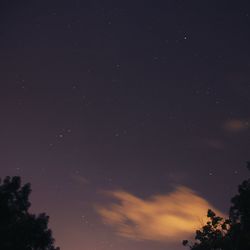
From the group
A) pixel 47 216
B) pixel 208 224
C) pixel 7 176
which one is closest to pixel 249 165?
pixel 208 224

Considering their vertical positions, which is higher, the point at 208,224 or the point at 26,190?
the point at 208,224

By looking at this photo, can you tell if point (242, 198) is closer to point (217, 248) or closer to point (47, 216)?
point (217, 248)

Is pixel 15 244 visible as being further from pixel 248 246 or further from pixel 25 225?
pixel 248 246

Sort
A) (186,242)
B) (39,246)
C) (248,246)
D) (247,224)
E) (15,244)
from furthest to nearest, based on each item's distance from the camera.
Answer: (186,242)
(247,224)
(248,246)
(39,246)
(15,244)

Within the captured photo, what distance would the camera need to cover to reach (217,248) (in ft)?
118

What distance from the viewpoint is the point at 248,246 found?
2939cm

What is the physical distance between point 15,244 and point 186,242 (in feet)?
65.2

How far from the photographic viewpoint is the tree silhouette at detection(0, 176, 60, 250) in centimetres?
2448

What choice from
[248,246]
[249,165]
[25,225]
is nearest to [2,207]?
[25,225]

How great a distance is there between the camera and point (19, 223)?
25.2 m

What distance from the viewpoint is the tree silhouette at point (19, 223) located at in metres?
24.5

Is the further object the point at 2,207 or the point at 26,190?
the point at 26,190

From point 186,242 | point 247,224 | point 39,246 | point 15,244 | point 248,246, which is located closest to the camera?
point 15,244

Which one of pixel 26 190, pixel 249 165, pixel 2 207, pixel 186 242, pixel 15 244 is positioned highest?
pixel 249 165
